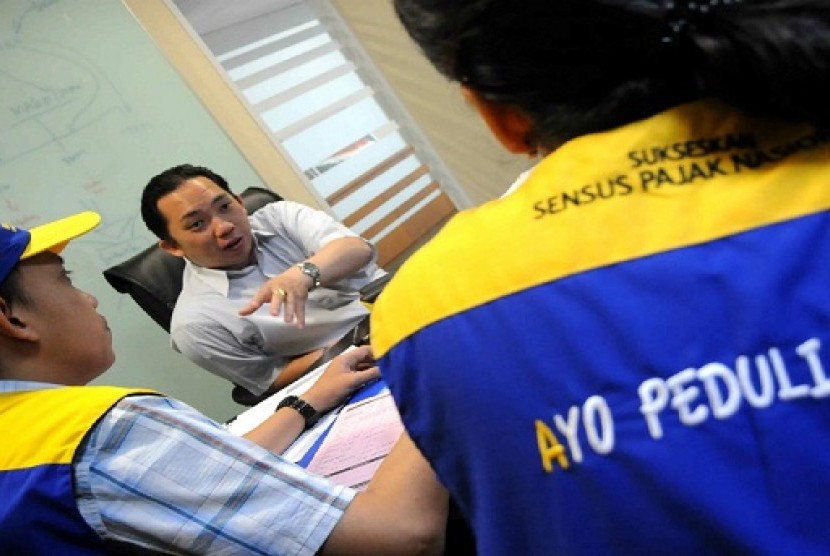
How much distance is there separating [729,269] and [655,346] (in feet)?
0.23

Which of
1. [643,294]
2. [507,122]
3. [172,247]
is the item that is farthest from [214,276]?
[643,294]

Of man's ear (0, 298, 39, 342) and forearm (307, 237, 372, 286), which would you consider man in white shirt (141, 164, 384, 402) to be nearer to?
forearm (307, 237, 372, 286)

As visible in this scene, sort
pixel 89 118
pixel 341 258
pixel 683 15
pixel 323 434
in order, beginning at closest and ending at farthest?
1. pixel 683 15
2. pixel 323 434
3. pixel 341 258
4. pixel 89 118

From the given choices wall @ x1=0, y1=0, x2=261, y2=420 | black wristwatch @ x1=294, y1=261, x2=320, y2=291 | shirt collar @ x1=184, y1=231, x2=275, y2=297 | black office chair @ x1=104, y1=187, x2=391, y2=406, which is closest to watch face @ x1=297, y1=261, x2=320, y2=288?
black wristwatch @ x1=294, y1=261, x2=320, y2=291

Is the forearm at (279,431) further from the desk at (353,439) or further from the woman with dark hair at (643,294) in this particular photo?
the woman with dark hair at (643,294)

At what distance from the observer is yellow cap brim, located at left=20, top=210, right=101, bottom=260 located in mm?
945

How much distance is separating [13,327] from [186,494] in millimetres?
358

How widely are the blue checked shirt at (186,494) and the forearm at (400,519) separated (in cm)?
2

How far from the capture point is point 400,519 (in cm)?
79

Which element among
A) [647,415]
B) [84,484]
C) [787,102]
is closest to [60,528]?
[84,484]

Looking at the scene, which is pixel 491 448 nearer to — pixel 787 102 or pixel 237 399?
pixel 787 102

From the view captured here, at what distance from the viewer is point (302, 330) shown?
6.19 ft

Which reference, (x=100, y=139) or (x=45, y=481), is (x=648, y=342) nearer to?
(x=45, y=481)

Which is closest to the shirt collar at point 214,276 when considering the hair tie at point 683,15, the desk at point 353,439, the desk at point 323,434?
the desk at point 323,434
